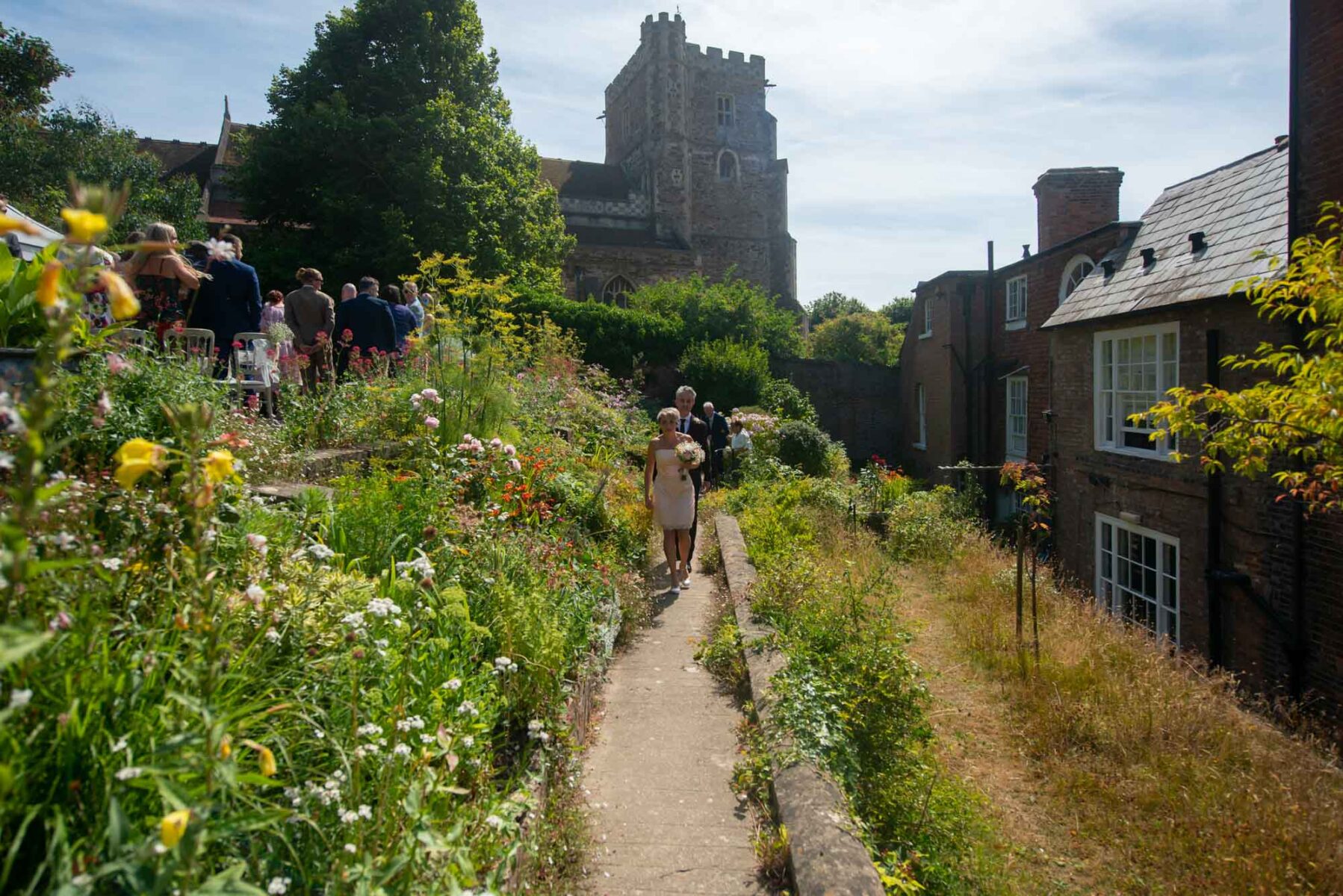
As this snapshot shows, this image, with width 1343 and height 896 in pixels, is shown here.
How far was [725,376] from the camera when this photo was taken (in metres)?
24.9

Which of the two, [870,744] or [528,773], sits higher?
[528,773]

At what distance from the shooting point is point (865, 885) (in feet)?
9.94

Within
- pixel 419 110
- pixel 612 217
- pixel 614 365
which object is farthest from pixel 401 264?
pixel 612 217

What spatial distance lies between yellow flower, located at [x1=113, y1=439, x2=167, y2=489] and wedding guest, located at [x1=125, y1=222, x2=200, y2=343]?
4.26 meters

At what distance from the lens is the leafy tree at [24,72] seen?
2067cm

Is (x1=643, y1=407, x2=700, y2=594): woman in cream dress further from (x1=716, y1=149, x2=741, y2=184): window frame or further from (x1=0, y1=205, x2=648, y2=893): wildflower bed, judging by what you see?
(x1=716, y1=149, x2=741, y2=184): window frame

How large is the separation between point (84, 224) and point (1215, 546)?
11.6 m

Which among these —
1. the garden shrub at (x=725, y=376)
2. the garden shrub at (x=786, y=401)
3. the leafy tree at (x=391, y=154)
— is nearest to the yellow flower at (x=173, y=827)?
the leafy tree at (x=391, y=154)

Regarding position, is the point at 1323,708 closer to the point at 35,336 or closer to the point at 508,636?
the point at 508,636

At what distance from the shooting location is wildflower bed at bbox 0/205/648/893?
154 cm

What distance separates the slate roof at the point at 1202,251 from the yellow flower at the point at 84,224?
10.6 meters

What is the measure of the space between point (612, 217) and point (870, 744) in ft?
133

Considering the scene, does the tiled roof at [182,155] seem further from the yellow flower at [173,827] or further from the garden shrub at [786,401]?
the yellow flower at [173,827]

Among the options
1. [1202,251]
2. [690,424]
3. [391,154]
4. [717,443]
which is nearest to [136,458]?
[690,424]
